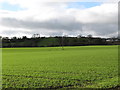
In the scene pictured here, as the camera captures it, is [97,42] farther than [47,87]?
Yes

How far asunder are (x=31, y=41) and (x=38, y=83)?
121952 mm

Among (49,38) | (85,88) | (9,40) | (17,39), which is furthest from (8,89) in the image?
(49,38)

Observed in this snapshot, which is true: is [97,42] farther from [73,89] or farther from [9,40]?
[73,89]

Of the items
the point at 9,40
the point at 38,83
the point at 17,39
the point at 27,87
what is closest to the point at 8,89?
the point at 27,87

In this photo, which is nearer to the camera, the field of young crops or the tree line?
the field of young crops

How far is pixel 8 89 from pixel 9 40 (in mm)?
115687

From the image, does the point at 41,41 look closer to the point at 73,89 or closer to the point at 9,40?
the point at 9,40

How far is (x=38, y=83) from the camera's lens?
33.6ft

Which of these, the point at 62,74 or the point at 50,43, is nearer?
the point at 62,74

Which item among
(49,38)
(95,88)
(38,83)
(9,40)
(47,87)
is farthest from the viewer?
(49,38)

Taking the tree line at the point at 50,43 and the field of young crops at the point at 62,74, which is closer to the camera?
the field of young crops at the point at 62,74

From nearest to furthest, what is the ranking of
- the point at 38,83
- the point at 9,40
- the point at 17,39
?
1. the point at 38,83
2. the point at 9,40
3. the point at 17,39

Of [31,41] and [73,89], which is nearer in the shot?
[73,89]

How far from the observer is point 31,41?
130m
